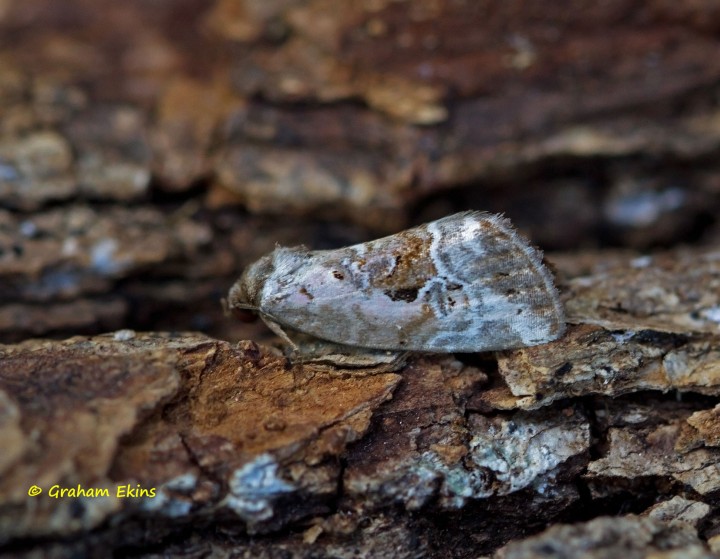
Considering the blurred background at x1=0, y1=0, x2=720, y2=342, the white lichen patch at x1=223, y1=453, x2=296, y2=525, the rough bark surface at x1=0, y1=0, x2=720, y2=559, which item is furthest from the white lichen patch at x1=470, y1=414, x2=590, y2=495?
the blurred background at x1=0, y1=0, x2=720, y2=342

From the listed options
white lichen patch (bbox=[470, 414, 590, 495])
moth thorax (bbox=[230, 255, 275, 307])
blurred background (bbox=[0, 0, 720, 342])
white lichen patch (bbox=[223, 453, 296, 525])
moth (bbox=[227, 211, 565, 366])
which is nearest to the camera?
white lichen patch (bbox=[223, 453, 296, 525])

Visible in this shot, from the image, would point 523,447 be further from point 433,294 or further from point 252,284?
point 252,284

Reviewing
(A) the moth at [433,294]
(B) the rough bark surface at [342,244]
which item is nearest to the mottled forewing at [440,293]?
(A) the moth at [433,294]

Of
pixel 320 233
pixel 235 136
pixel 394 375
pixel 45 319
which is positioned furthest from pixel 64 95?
pixel 394 375

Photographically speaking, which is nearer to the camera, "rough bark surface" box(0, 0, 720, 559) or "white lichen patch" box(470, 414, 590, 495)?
"rough bark surface" box(0, 0, 720, 559)

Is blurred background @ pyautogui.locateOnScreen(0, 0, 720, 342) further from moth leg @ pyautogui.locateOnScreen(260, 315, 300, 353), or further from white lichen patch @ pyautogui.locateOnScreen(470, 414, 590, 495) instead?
white lichen patch @ pyautogui.locateOnScreen(470, 414, 590, 495)

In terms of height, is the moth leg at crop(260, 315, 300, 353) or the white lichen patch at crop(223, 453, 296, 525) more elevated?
the moth leg at crop(260, 315, 300, 353)

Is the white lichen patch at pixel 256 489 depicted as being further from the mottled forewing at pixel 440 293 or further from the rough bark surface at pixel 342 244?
the mottled forewing at pixel 440 293
